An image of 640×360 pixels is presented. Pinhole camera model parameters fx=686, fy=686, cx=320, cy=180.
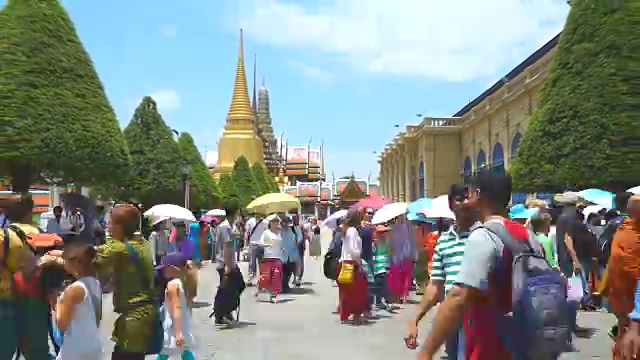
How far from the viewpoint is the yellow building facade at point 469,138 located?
32.9 meters

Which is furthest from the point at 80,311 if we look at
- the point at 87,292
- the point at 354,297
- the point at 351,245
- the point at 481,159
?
the point at 481,159

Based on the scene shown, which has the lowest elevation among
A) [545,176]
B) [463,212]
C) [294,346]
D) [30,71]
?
[294,346]

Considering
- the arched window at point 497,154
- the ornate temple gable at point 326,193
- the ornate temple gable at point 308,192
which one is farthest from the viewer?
the ornate temple gable at point 326,193

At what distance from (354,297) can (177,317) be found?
4767mm

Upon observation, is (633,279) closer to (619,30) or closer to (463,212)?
(463,212)

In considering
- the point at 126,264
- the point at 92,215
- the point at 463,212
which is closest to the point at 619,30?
the point at 92,215

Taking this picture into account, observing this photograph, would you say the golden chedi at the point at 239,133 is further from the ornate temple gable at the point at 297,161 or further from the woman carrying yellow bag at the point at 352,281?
the woman carrying yellow bag at the point at 352,281

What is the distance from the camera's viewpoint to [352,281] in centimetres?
1017

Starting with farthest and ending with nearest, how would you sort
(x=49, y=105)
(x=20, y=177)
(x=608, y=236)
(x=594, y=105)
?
(x=20, y=177), (x=49, y=105), (x=594, y=105), (x=608, y=236)

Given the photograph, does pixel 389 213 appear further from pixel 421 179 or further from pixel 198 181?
pixel 421 179

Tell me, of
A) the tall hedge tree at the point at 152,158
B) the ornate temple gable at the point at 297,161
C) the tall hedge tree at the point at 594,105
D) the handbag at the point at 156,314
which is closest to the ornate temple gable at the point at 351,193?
the tall hedge tree at the point at 152,158

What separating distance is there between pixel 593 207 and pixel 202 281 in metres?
9.48

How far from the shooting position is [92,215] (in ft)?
51.3

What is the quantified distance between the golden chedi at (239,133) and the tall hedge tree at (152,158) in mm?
52241
